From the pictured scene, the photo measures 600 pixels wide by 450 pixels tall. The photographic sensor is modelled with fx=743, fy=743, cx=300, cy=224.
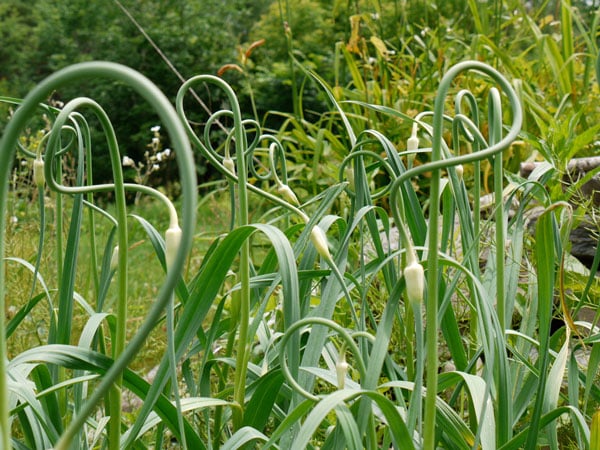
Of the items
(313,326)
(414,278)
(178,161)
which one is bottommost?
(313,326)

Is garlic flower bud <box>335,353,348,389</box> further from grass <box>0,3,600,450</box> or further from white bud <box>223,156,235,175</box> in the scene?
white bud <box>223,156,235,175</box>

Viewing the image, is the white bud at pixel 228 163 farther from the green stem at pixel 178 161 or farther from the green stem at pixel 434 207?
the green stem at pixel 178 161

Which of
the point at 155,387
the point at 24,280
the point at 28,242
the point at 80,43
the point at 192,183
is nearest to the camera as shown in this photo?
the point at 192,183

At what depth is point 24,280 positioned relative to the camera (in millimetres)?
2156

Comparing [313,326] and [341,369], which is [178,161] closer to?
[341,369]

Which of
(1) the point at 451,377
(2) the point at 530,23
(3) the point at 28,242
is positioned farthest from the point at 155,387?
(2) the point at 530,23

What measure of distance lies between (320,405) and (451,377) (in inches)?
11.7

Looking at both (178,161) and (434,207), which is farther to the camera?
(434,207)

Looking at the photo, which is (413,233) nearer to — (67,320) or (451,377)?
(451,377)

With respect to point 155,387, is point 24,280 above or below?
below

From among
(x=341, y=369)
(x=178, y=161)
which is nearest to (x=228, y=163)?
(x=341, y=369)

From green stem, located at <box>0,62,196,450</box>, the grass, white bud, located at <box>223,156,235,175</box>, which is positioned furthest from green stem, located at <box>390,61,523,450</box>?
white bud, located at <box>223,156,235,175</box>

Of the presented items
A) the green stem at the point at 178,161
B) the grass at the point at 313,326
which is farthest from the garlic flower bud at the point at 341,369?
the green stem at the point at 178,161

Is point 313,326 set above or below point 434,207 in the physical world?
below
